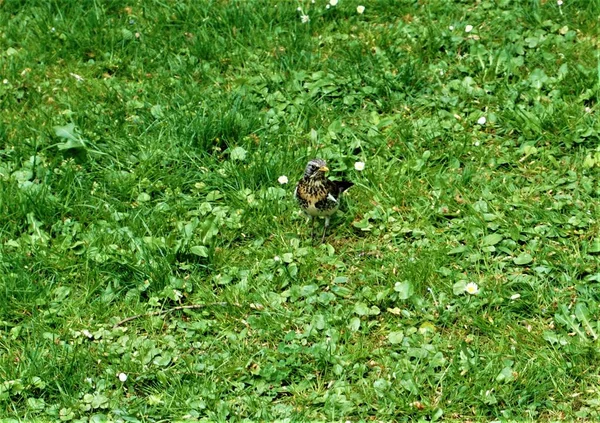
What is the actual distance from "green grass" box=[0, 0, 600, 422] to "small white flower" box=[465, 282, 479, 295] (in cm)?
6

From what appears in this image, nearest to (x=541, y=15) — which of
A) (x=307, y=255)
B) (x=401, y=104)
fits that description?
(x=401, y=104)

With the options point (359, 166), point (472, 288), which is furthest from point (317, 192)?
point (472, 288)

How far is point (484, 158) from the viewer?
6.16m

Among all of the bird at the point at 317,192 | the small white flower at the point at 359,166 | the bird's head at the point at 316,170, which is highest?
the bird's head at the point at 316,170

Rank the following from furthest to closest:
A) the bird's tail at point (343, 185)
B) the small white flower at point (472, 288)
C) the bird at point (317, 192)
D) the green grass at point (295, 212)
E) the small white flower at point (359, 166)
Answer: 1. the small white flower at point (359, 166)
2. the bird's tail at point (343, 185)
3. the bird at point (317, 192)
4. the small white flower at point (472, 288)
5. the green grass at point (295, 212)

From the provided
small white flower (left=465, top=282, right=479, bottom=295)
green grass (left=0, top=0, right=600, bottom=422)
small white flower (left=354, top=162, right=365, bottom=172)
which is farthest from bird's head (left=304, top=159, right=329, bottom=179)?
small white flower (left=465, top=282, right=479, bottom=295)

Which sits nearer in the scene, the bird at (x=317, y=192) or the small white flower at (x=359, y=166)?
the bird at (x=317, y=192)

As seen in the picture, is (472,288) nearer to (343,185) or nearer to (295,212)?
(343,185)

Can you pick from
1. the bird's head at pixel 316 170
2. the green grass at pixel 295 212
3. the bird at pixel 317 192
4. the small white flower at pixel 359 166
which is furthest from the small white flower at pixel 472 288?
the small white flower at pixel 359 166

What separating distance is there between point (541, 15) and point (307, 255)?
3115 millimetres

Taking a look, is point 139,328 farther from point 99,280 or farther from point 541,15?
point 541,15

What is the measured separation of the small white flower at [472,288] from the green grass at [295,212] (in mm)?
55

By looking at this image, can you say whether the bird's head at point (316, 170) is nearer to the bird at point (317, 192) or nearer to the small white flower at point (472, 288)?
the bird at point (317, 192)

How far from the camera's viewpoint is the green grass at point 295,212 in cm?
482
